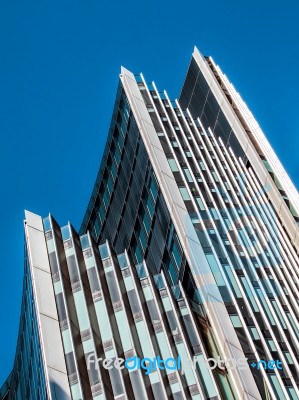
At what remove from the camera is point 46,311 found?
144 feet

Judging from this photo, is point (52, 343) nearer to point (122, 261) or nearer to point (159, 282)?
point (159, 282)

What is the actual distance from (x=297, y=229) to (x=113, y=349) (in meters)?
20.5

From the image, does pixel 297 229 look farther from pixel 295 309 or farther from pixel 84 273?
pixel 84 273

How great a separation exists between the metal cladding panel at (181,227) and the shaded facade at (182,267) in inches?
4.0

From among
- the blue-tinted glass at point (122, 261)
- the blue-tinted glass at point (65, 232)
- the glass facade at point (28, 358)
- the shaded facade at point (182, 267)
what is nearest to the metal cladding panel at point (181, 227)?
the shaded facade at point (182, 267)

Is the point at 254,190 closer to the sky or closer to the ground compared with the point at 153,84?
closer to the ground

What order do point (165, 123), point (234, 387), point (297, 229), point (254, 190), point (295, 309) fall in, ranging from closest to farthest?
point (234, 387), point (295, 309), point (297, 229), point (254, 190), point (165, 123)

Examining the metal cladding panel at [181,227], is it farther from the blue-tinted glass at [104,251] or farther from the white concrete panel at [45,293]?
the white concrete panel at [45,293]

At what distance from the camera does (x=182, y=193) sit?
56125 mm

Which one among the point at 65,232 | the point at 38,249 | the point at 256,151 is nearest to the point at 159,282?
the point at 65,232

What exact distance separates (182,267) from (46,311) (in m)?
10.9

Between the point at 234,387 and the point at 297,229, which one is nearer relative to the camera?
the point at 234,387

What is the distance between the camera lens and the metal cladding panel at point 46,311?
3916 cm

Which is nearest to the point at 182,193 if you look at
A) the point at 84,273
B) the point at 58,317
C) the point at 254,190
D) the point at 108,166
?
the point at 254,190
